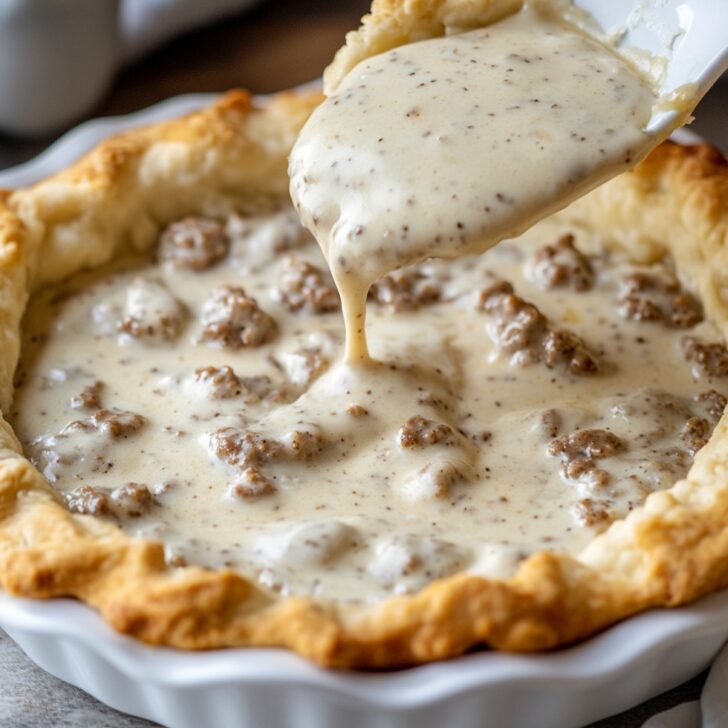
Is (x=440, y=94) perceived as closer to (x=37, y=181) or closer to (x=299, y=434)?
(x=299, y=434)

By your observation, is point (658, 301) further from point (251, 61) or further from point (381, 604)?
point (251, 61)

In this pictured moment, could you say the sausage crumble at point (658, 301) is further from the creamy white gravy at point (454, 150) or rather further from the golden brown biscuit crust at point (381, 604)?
the creamy white gravy at point (454, 150)

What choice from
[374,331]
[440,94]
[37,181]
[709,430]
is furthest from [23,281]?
[709,430]

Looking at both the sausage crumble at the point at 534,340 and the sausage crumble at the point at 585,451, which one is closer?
the sausage crumble at the point at 585,451

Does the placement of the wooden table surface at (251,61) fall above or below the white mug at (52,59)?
below

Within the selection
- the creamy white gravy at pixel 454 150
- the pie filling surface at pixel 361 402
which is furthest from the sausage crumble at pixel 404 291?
the creamy white gravy at pixel 454 150

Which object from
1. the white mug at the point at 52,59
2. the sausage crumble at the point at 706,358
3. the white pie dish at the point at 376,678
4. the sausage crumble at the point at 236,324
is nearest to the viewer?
the white pie dish at the point at 376,678

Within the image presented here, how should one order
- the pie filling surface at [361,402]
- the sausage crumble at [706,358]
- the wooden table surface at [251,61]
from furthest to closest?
the wooden table surface at [251,61], the sausage crumble at [706,358], the pie filling surface at [361,402]
